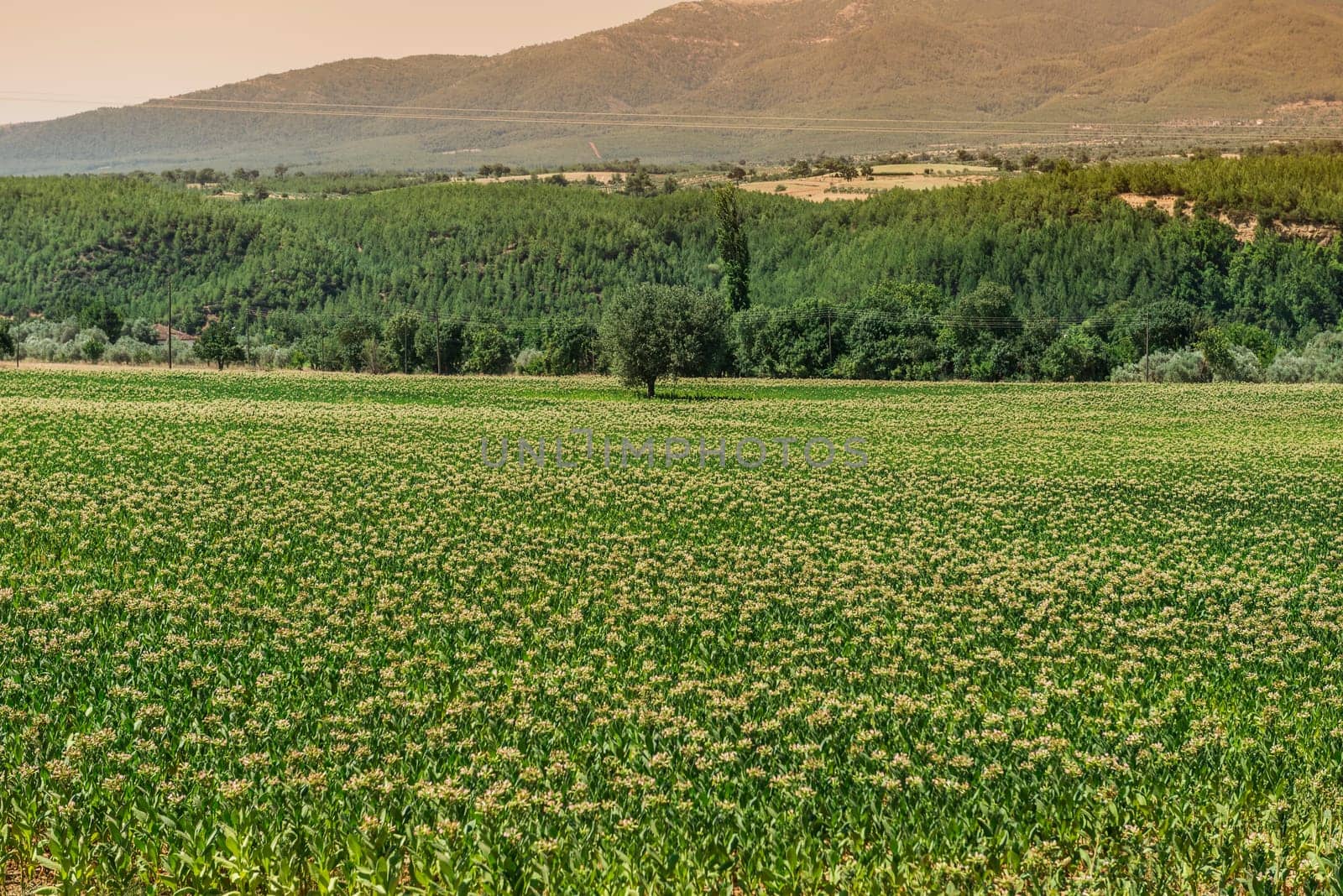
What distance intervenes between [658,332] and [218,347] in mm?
73561

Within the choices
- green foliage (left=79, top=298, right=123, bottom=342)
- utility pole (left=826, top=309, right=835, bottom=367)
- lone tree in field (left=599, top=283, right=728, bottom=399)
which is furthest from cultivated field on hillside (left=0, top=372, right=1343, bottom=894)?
green foliage (left=79, top=298, right=123, bottom=342)

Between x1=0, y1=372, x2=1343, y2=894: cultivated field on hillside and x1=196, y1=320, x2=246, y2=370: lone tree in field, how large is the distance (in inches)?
3999

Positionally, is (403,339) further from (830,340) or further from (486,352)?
(830,340)

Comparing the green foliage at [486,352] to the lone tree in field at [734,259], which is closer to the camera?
the green foliage at [486,352]

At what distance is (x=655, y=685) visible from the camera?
12.6m

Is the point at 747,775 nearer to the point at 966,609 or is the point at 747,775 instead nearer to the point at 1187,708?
the point at 1187,708

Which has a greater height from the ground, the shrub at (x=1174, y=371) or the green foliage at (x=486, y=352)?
the green foliage at (x=486, y=352)

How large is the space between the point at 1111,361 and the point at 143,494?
120 m

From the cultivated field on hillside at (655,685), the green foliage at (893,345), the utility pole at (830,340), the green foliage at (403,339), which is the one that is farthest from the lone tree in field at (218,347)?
the cultivated field on hillside at (655,685)

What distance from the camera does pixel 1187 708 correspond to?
12266 millimetres

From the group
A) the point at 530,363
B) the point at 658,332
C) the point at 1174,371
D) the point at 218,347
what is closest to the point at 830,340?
the point at 530,363

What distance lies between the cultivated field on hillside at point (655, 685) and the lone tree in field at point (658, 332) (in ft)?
131

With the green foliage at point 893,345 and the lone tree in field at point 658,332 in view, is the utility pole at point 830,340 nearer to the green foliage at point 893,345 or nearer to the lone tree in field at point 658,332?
the green foliage at point 893,345

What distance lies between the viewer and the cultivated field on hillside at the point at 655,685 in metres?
8.40
